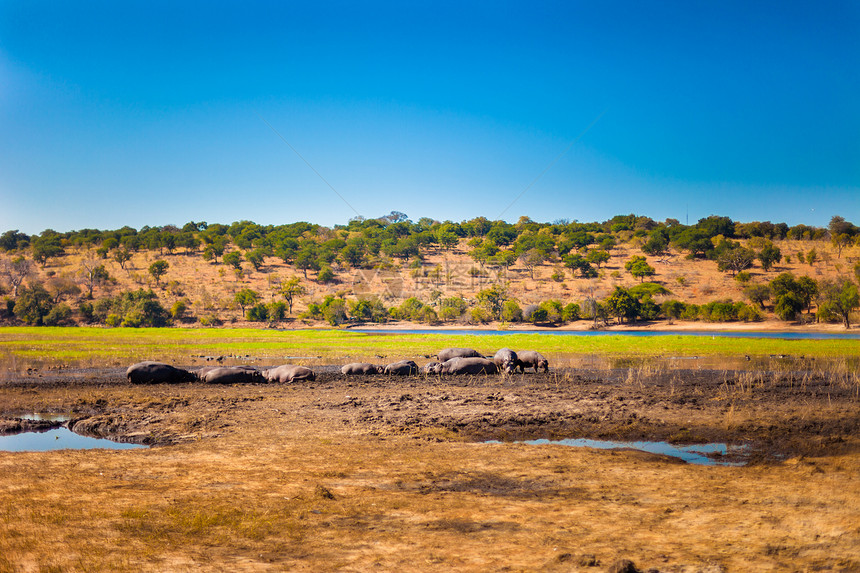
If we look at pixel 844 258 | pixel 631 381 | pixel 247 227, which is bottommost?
pixel 631 381

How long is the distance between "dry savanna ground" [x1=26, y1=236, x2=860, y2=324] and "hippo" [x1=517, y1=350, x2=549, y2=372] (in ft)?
175

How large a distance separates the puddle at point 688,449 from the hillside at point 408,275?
191 feet

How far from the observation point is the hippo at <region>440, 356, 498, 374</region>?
2455 centimetres

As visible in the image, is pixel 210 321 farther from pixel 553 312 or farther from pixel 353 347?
pixel 553 312

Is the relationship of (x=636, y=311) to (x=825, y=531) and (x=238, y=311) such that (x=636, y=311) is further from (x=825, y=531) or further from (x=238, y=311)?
(x=825, y=531)

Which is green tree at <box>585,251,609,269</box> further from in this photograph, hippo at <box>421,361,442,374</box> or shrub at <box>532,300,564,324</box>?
hippo at <box>421,361,442,374</box>

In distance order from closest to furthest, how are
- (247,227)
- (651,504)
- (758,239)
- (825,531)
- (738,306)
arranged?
(825,531) < (651,504) < (738,306) < (758,239) < (247,227)

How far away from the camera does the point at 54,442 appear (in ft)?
42.9

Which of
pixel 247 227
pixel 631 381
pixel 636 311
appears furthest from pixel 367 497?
pixel 247 227

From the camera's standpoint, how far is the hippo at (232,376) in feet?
72.5

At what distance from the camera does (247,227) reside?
132 m

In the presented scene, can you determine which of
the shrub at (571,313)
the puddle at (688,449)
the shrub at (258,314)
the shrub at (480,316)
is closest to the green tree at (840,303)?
the shrub at (571,313)

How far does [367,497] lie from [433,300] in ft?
242

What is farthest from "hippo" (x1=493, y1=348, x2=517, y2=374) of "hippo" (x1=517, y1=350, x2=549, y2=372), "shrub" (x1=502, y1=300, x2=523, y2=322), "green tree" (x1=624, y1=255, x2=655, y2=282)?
"green tree" (x1=624, y1=255, x2=655, y2=282)
